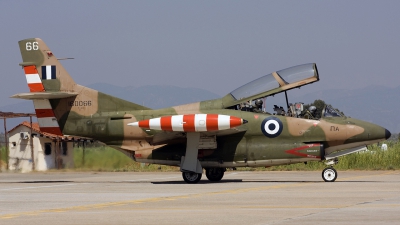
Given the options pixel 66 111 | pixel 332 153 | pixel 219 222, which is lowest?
pixel 219 222

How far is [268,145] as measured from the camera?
22.9 metres

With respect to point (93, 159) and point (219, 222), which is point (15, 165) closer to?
point (93, 159)

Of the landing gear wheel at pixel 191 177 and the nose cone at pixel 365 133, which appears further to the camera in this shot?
the landing gear wheel at pixel 191 177

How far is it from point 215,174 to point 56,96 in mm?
6093

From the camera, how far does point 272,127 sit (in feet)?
74.9

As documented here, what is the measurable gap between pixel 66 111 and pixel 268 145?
713 centimetres

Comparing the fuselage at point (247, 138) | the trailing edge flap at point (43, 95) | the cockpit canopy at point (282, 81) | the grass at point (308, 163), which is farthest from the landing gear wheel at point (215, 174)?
the grass at point (308, 163)

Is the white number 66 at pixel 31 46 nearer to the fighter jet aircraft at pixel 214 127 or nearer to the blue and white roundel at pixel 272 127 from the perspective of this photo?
the fighter jet aircraft at pixel 214 127

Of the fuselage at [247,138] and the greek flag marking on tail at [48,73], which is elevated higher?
the greek flag marking on tail at [48,73]

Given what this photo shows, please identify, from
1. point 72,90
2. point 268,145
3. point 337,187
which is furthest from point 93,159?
point 337,187

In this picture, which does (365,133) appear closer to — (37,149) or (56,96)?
(56,96)

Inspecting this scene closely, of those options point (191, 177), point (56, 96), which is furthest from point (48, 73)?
point (191, 177)

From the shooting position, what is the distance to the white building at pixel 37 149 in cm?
3784

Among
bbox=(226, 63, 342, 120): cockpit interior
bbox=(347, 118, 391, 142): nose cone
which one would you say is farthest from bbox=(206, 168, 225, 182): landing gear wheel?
bbox=(347, 118, 391, 142): nose cone
